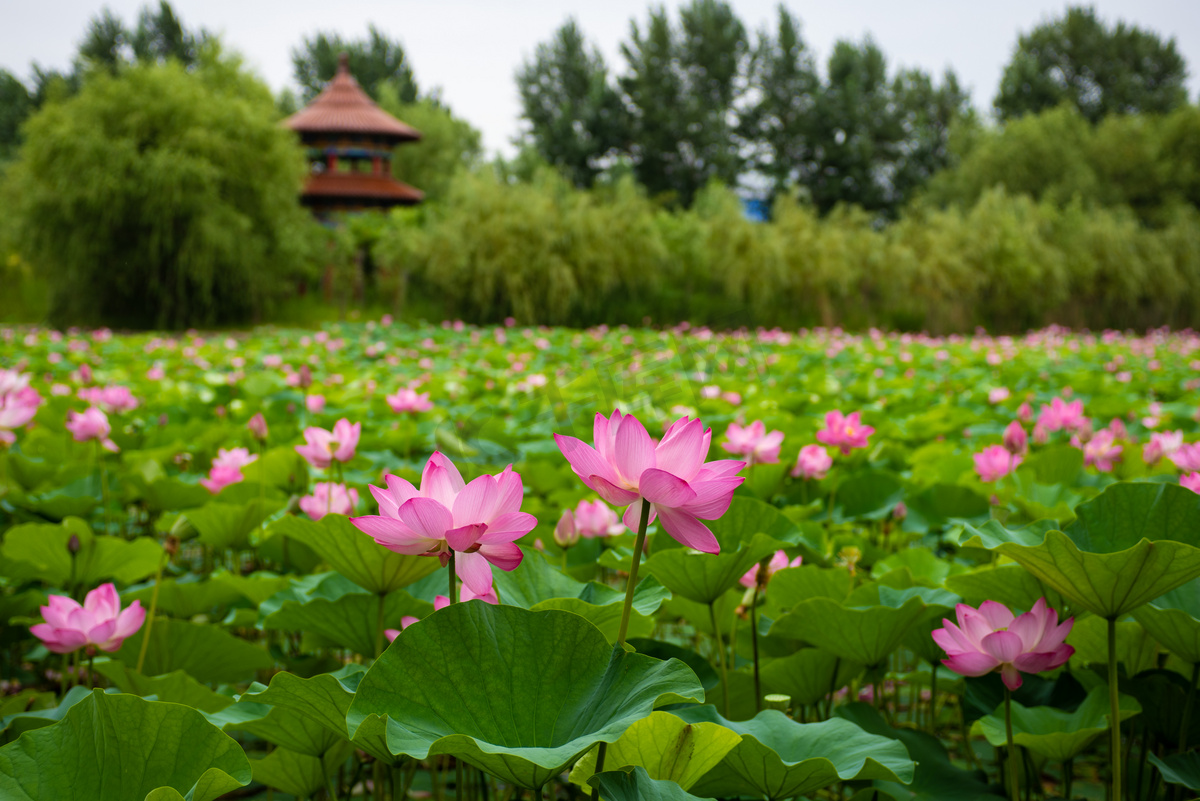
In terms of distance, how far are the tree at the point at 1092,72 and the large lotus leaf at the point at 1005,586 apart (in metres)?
35.5

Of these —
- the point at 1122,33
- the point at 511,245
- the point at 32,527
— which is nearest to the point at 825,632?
the point at 32,527

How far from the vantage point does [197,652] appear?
107 centimetres

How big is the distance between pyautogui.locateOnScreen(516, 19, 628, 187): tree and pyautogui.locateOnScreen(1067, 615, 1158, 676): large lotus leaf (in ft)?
87.3

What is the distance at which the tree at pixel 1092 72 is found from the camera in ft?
102

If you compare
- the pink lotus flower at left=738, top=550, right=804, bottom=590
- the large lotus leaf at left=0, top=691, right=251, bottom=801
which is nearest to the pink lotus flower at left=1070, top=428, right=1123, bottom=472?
the pink lotus flower at left=738, top=550, right=804, bottom=590

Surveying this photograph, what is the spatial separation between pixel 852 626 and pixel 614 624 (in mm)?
291

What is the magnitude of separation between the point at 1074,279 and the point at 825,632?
20.5 metres

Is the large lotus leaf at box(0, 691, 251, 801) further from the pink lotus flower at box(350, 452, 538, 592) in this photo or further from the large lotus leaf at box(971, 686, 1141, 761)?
the large lotus leaf at box(971, 686, 1141, 761)

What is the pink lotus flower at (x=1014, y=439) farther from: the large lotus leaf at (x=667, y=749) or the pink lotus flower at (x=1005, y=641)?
the large lotus leaf at (x=667, y=749)

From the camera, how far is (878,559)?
1.44 m

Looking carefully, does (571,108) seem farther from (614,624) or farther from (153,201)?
(614,624)

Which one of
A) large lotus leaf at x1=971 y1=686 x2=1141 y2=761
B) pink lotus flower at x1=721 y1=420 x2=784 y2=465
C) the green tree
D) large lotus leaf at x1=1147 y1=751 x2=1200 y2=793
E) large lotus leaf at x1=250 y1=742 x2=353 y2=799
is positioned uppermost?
the green tree

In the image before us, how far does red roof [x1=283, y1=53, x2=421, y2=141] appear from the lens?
19.5m

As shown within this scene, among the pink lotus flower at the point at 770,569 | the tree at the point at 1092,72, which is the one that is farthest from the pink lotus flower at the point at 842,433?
the tree at the point at 1092,72
